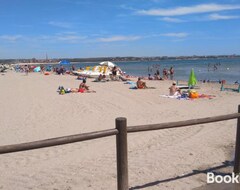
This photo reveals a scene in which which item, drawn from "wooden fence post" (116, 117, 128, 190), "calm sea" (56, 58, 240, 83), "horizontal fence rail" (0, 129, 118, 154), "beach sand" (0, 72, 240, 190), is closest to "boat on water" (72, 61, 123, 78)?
"calm sea" (56, 58, 240, 83)

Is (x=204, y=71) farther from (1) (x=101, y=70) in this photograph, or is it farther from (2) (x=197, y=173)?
(2) (x=197, y=173)

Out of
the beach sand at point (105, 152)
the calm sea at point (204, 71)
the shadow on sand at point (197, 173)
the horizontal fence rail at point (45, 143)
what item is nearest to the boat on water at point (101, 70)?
the calm sea at point (204, 71)

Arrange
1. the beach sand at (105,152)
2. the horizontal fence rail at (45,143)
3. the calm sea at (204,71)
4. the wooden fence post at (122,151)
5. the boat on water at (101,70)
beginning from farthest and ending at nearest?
the calm sea at (204,71) → the boat on water at (101,70) → the beach sand at (105,152) → the wooden fence post at (122,151) → the horizontal fence rail at (45,143)

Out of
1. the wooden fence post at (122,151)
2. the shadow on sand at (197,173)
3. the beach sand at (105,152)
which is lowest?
the beach sand at (105,152)

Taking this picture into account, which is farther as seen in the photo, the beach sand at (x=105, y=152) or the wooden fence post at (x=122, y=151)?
the beach sand at (x=105, y=152)

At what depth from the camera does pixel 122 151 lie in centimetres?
333

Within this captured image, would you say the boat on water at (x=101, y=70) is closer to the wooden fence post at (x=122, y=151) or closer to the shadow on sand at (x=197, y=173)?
the shadow on sand at (x=197, y=173)

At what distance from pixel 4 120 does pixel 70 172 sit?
18.1ft

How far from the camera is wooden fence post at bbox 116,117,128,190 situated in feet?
10.8

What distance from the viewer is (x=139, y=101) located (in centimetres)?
1327

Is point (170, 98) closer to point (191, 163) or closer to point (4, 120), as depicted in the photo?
point (4, 120)

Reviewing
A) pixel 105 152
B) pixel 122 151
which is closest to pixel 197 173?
pixel 122 151

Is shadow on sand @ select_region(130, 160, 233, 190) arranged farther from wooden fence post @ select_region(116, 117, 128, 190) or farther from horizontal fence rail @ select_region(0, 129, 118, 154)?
horizontal fence rail @ select_region(0, 129, 118, 154)

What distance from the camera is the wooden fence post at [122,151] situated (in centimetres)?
329
